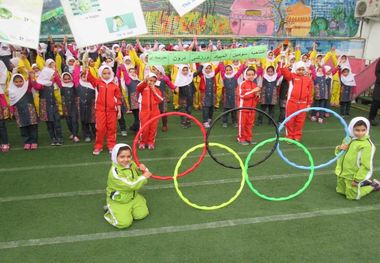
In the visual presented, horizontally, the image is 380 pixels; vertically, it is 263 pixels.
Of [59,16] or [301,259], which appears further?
[59,16]

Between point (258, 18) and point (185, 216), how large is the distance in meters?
15.7

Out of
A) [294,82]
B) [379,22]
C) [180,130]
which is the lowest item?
[180,130]

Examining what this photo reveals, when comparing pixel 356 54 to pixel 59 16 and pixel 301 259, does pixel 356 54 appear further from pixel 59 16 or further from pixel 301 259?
pixel 301 259

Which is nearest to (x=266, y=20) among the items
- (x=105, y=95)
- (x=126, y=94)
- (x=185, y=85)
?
(x=185, y=85)

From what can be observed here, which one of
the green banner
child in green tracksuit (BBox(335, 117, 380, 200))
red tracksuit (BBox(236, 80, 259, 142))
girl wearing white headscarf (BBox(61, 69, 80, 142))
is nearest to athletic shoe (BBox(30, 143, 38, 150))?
girl wearing white headscarf (BBox(61, 69, 80, 142))

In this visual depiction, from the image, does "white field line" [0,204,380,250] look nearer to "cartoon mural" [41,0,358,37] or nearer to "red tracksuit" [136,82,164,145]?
"red tracksuit" [136,82,164,145]

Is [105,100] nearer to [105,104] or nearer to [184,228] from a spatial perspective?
[105,104]

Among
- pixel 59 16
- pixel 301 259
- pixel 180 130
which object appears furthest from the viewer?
pixel 59 16

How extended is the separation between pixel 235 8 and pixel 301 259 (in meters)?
16.3

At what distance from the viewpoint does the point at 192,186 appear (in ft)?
21.0

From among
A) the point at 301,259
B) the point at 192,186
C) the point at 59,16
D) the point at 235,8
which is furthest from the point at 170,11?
the point at 301,259

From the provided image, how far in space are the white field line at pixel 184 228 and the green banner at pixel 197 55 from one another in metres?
4.09

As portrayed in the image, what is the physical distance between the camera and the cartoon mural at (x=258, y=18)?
17875 mm

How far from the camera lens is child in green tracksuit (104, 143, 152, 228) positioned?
197 inches
